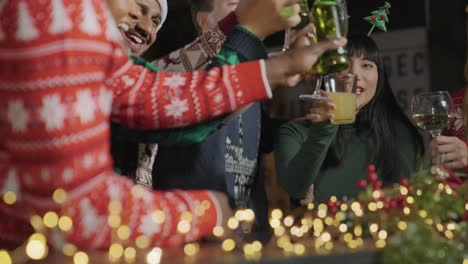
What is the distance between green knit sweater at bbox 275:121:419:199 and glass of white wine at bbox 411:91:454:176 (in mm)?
124

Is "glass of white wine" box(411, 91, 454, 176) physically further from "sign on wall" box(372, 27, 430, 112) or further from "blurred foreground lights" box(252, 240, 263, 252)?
"sign on wall" box(372, 27, 430, 112)

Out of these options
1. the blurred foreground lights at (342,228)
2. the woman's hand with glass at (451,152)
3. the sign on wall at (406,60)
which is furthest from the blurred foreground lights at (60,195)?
the sign on wall at (406,60)

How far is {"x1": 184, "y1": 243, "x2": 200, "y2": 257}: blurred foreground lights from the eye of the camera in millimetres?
1227

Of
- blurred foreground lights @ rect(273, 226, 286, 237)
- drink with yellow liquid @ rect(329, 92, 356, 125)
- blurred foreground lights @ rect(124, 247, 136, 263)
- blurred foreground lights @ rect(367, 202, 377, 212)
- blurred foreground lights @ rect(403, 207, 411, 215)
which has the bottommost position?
blurred foreground lights @ rect(403, 207, 411, 215)

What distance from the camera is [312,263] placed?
118 centimetres

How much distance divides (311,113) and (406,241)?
1.66 ft

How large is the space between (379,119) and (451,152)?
728mm

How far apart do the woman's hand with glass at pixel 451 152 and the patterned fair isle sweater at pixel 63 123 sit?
1.00 metres

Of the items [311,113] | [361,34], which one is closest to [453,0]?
[361,34]

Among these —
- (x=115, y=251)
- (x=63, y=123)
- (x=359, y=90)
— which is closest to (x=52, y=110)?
(x=63, y=123)

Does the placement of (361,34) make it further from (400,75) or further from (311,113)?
(400,75)

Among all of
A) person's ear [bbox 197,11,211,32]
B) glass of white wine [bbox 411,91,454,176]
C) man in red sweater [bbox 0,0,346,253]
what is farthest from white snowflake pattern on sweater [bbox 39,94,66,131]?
glass of white wine [bbox 411,91,454,176]

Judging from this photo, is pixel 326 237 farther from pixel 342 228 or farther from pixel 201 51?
pixel 201 51

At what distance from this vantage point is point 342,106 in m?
1.76
